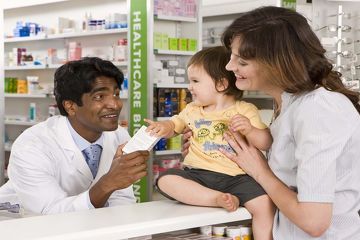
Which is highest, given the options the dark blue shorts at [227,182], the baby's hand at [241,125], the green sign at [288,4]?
the green sign at [288,4]

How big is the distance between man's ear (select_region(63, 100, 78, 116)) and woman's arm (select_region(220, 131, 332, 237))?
1.20 m

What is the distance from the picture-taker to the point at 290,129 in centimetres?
190

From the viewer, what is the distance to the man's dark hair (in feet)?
10.2

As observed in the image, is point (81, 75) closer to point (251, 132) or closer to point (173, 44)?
point (251, 132)

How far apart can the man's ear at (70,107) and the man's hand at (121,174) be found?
2.15 ft

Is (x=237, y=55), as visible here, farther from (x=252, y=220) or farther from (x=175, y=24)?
(x=175, y=24)

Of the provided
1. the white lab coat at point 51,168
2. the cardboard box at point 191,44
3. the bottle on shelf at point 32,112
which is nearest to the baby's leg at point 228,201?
the white lab coat at point 51,168

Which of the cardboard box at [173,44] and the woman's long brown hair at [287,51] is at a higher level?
the cardboard box at [173,44]

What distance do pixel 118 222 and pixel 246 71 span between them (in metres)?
0.60

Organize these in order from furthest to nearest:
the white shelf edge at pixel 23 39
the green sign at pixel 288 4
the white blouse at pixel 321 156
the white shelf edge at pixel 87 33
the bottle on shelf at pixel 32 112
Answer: the bottle on shelf at pixel 32 112
the white shelf edge at pixel 23 39
the green sign at pixel 288 4
the white shelf edge at pixel 87 33
the white blouse at pixel 321 156

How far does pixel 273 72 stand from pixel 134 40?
14.4ft

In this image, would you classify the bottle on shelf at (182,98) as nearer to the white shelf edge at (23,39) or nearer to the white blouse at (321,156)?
the white shelf edge at (23,39)

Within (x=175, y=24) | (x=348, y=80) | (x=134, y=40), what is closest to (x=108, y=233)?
(x=134, y=40)

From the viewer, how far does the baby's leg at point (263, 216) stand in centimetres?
203
